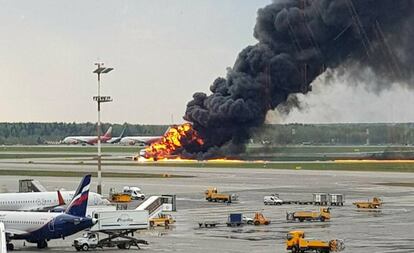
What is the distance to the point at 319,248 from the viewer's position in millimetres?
65312

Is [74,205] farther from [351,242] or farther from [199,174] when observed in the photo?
[199,174]

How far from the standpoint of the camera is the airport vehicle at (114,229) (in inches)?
2726

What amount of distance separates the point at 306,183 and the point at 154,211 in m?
57.4

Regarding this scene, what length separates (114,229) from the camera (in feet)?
231

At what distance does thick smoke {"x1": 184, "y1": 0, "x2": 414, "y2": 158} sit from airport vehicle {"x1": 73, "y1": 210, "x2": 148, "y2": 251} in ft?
401

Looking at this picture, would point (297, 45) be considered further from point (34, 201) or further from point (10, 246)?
point (10, 246)

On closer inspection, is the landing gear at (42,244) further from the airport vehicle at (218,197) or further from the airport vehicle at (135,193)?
the airport vehicle at (135,193)

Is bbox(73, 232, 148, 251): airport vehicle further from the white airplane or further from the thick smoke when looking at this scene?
the thick smoke

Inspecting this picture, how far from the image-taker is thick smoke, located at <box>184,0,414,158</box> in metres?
191

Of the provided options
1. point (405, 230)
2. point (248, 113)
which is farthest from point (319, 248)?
point (248, 113)

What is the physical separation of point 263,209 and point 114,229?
118 ft

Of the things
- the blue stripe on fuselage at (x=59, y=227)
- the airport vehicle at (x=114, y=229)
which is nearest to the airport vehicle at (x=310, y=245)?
the airport vehicle at (x=114, y=229)

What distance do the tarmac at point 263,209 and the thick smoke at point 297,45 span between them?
17.7 m

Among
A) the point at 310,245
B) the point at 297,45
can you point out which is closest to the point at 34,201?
the point at 310,245
